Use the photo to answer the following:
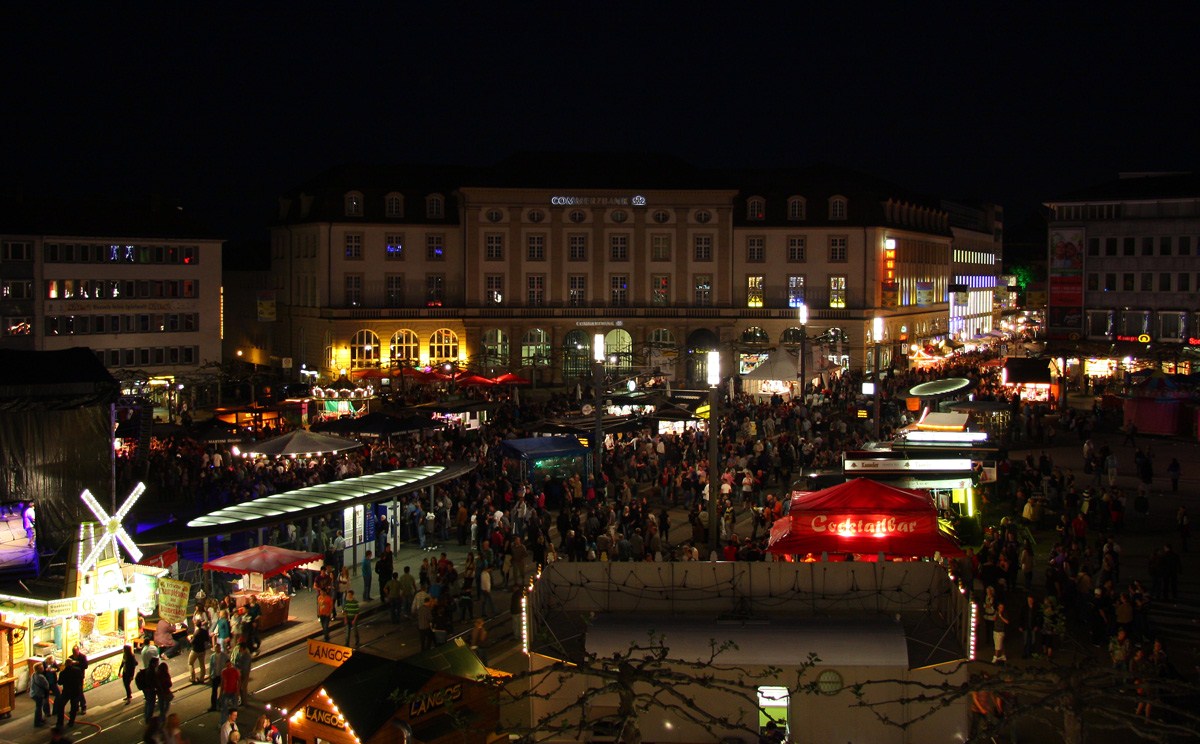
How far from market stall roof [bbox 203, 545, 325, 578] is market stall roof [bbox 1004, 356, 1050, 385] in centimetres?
3589

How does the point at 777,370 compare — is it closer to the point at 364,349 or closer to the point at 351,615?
the point at 364,349

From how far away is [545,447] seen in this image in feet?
109

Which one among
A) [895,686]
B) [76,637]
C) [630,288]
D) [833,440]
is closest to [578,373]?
[630,288]

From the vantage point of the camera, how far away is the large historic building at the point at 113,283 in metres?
55.0

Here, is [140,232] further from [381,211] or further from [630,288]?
[630,288]

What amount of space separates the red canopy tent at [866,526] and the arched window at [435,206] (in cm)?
4879

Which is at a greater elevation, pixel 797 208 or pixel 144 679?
pixel 797 208

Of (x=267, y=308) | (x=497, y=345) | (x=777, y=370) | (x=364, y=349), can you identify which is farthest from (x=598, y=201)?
(x=777, y=370)

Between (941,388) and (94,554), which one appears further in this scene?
(941,388)

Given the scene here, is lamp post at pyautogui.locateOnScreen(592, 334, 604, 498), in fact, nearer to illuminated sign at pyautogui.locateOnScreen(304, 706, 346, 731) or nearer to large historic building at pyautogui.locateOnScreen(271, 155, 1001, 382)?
illuminated sign at pyautogui.locateOnScreen(304, 706, 346, 731)

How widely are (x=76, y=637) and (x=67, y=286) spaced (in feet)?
133

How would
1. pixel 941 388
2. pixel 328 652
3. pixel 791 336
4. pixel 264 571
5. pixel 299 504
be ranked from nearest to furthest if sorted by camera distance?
pixel 328 652
pixel 264 571
pixel 299 504
pixel 941 388
pixel 791 336

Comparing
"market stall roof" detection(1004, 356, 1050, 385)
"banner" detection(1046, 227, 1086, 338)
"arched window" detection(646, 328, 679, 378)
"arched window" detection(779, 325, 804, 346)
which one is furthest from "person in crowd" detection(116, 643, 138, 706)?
"banner" detection(1046, 227, 1086, 338)

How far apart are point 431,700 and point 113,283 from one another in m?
49.6
